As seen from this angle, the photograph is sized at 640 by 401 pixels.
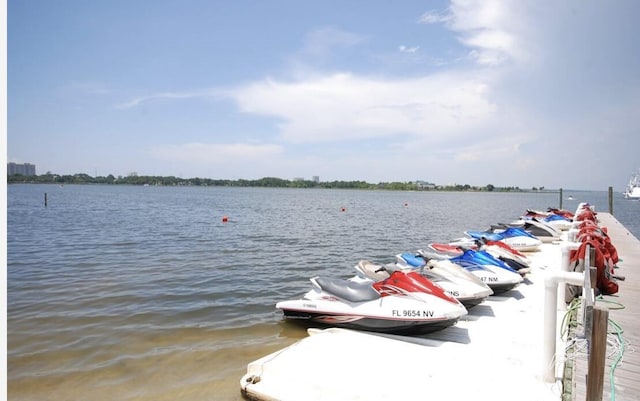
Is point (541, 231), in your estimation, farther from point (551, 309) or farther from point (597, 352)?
point (597, 352)

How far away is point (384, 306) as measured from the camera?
223 inches

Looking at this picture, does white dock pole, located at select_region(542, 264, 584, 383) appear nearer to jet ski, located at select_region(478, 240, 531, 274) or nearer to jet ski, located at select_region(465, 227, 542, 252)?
jet ski, located at select_region(478, 240, 531, 274)

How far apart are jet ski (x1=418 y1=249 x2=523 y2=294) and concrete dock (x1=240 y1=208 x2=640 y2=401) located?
3.67ft

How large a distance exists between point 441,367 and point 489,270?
353 cm

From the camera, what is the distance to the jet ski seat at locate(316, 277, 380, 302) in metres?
5.96

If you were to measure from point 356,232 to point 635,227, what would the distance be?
23.2 meters

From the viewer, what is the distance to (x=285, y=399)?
3.94 metres

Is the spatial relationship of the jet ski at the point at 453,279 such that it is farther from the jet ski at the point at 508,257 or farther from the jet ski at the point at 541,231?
the jet ski at the point at 541,231

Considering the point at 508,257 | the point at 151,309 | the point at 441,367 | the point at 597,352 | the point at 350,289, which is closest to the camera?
the point at 597,352

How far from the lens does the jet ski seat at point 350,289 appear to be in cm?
596

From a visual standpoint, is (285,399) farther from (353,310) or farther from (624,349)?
(624,349)

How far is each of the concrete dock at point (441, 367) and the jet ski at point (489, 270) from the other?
112 cm

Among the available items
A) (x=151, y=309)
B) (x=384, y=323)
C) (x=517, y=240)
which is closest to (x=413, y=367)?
(x=384, y=323)

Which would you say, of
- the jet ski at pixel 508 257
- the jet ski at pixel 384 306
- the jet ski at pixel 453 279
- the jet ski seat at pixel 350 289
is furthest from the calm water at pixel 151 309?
the jet ski at pixel 508 257
